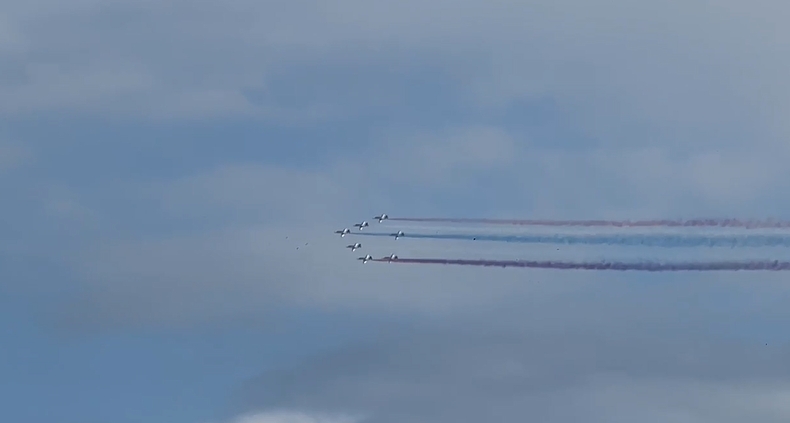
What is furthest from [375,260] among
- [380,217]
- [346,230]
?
[346,230]

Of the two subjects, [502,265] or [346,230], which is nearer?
[502,265]

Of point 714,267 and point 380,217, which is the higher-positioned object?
point 380,217

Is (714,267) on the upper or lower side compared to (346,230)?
lower

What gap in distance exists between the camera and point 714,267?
89000 mm

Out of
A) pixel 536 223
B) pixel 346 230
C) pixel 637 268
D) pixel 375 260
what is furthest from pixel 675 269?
pixel 346 230

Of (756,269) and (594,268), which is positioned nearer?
(756,269)

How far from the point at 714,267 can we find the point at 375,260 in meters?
41.4

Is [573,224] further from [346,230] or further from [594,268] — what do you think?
[346,230]

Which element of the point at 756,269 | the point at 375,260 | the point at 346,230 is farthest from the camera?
the point at 346,230

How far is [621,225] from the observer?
3686 inches

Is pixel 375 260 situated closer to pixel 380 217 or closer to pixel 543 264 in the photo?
pixel 380 217

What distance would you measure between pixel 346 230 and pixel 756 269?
56747mm

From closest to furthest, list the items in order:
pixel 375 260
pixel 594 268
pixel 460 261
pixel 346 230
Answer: pixel 594 268
pixel 460 261
pixel 375 260
pixel 346 230

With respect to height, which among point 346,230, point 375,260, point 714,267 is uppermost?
point 346,230
